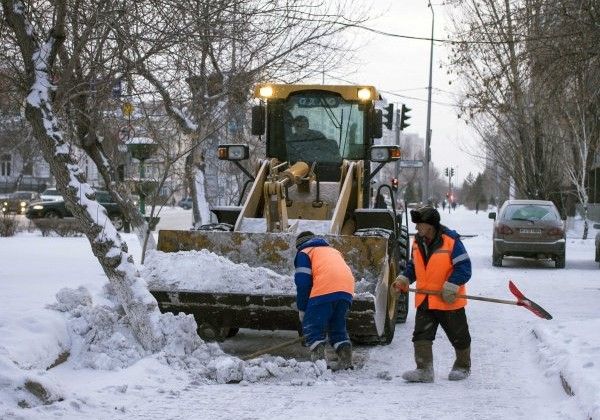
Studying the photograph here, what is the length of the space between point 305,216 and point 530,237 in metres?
10.5

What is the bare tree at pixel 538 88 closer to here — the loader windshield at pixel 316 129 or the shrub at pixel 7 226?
the loader windshield at pixel 316 129

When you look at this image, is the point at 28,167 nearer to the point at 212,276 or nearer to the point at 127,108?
the point at 127,108

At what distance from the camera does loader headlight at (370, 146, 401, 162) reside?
36.6 feet

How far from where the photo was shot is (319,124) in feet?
39.8

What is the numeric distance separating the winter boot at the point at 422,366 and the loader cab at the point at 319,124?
158 inches

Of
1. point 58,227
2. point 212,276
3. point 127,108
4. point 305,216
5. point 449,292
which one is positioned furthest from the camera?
point 58,227

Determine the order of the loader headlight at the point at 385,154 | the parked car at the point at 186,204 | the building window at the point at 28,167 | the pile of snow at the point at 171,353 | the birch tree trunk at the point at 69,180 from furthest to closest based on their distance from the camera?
the parked car at the point at 186,204, the building window at the point at 28,167, the loader headlight at the point at 385,154, the birch tree trunk at the point at 69,180, the pile of snow at the point at 171,353

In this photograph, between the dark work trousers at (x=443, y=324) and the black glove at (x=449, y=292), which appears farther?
the dark work trousers at (x=443, y=324)

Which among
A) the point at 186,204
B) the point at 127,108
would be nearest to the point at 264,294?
the point at 127,108

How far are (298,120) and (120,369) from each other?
16.8 ft

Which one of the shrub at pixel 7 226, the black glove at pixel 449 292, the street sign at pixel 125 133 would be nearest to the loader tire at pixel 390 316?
the black glove at pixel 449 292

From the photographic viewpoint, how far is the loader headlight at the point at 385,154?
11.2 meters

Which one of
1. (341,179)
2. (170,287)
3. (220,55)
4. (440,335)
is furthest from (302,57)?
(170,287)

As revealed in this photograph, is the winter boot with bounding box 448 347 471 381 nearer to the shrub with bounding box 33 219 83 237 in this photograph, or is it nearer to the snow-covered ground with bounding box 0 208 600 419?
the snow-covered ground with bounding box 0 208 600 419
